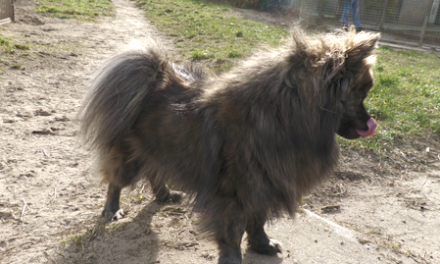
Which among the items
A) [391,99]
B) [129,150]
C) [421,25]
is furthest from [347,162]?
[421,25]

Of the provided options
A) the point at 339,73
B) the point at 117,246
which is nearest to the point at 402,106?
the point at 339,73

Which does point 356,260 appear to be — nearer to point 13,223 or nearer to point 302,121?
point 302,121

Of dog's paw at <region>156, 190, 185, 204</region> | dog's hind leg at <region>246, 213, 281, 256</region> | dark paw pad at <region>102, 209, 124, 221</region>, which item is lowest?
dark paw pad at <region>102, 209, 124, 221</region>

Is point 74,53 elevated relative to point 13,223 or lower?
elevated

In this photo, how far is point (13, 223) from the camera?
317cm

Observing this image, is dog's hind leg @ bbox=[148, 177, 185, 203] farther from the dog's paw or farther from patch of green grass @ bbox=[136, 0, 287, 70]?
patch of green grass @ bbox=[136, 0, 287, 70]

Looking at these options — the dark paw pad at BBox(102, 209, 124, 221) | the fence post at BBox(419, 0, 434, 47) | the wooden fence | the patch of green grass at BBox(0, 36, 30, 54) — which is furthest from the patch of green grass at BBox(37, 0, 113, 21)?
the fence post at BBox(419, 0, 434, 47)

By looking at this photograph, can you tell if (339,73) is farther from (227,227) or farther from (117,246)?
(117,246)

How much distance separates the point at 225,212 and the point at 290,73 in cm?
100

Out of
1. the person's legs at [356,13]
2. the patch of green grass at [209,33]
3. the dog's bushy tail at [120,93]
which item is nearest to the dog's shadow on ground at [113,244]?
the dog's bushy tail at [120,93]

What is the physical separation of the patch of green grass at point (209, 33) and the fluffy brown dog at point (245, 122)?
13.2 feet

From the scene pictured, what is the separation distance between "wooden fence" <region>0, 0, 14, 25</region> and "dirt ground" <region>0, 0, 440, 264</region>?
3.99 m

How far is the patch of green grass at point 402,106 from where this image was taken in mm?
5016

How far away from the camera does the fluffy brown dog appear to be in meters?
2.52
